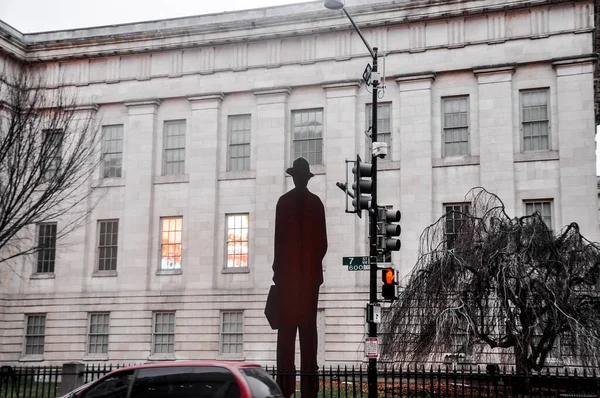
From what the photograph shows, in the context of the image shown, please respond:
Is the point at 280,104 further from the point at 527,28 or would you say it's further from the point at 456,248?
the point at 456,248

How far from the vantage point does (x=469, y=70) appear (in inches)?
1335

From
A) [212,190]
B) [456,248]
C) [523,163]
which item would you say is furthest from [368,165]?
[212,190]

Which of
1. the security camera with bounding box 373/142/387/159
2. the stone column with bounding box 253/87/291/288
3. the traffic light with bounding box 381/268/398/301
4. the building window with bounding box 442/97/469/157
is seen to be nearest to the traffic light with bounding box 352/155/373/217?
the security camera with bounding box 373/142/387/159

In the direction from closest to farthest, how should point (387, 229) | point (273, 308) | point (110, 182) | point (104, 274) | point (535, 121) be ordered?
point (387, 229), point (273, 308), point (535, 121), point (104, 274), point (110, 182)

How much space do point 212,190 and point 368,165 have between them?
18.3 m

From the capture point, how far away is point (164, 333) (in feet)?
117

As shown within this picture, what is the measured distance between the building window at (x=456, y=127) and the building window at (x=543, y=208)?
11.4ft

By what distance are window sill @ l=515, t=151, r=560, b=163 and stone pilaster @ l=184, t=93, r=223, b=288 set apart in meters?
13.6

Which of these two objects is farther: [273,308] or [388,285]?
[273,308]

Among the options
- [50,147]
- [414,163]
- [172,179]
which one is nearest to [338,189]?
[414,163]

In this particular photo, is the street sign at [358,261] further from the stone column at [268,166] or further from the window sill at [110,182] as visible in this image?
the window sill at [110,182]

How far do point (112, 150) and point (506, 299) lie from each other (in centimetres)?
A: 2353

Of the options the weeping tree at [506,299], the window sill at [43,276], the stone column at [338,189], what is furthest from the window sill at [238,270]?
the weeping tree at [506,299]

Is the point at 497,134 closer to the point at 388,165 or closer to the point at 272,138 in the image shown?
the point at 388,165
